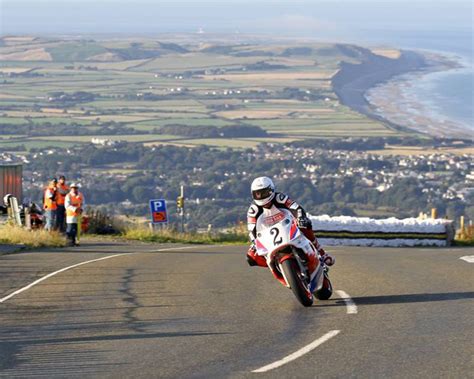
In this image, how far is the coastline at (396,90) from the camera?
9481cm

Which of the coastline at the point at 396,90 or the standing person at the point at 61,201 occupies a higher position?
the standing person at the point at 61,201

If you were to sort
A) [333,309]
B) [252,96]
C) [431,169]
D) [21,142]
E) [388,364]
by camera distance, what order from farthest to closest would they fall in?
[252,96], [21,142], [431,169], [333,309], [388,364]

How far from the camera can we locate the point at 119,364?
10.0 meters

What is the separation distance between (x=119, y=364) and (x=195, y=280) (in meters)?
6.41

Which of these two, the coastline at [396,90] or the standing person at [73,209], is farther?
the coastline at [396,90]

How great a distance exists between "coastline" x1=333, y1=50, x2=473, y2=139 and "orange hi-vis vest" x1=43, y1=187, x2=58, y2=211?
6247 centimetres

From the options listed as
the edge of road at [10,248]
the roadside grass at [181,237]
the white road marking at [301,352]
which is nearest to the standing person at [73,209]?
the edge of road at [10,248]

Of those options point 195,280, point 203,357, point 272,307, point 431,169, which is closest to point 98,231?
point 195,280

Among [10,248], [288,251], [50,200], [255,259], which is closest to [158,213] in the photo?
[50,200]

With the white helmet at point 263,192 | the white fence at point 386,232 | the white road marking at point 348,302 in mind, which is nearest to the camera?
the white road marking at point 348,302

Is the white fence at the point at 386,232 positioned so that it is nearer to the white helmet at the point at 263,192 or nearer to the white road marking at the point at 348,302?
the white road marking at the point at 348,302

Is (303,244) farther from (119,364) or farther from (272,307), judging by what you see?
(119,364)

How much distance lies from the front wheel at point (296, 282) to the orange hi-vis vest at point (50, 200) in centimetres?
1443

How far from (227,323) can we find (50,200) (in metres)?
15.4
